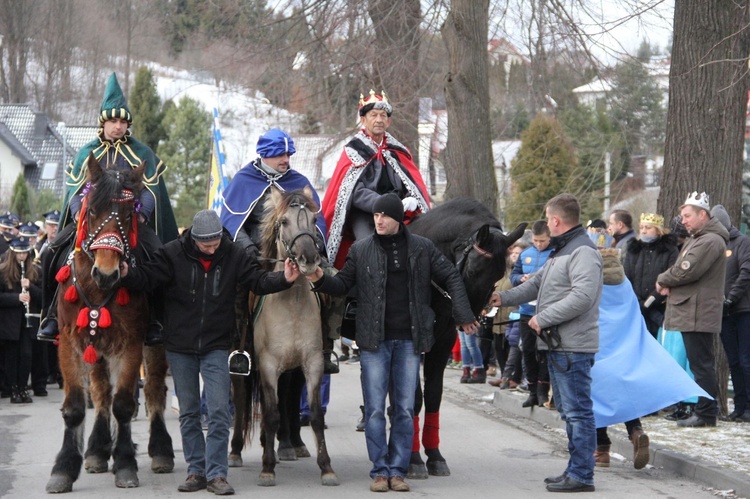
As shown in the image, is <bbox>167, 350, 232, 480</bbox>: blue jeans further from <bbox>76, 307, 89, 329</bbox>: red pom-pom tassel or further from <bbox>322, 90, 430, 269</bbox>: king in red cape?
<bbox>322, 90, 430, 269</bbox>: king in red cape

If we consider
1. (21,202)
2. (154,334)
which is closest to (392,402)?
(154,334)

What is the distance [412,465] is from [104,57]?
63182 mm

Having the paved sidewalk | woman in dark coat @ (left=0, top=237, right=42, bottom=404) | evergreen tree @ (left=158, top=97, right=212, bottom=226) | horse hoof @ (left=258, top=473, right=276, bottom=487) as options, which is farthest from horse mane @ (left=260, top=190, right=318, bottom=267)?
evergreen tree @ (left=158, top=97, right=212, bottom=226)

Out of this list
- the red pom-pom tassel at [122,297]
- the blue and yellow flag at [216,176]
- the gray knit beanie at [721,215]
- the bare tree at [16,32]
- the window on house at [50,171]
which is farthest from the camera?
the bare tree at [16,32]

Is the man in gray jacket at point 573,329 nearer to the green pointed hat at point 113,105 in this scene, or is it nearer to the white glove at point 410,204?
the white glove at point 410,204

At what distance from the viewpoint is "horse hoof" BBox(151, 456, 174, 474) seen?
881cm

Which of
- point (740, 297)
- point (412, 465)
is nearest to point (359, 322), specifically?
point (412, 465)

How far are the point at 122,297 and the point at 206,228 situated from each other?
84 centimetres

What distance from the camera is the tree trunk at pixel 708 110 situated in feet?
39.7

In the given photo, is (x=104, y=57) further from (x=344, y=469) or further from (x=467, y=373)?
(x=344, y=469)

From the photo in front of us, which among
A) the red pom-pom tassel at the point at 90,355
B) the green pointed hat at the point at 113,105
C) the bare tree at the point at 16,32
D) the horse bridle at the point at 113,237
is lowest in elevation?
the red pom-pom tassel at the point at 90,355

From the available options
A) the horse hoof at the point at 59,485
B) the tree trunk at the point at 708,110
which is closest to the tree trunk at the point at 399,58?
the tree trunk at the point at 708,110

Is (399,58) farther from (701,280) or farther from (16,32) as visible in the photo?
(16,32)

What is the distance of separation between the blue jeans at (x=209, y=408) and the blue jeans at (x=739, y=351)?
20.1ft
